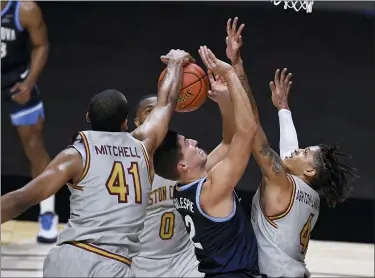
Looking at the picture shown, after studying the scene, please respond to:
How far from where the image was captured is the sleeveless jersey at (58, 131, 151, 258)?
4309 mm

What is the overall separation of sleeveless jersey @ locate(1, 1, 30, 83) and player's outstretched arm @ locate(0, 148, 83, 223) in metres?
3.86

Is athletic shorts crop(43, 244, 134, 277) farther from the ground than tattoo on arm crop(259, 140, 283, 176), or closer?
closer

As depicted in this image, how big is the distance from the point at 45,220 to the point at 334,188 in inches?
147

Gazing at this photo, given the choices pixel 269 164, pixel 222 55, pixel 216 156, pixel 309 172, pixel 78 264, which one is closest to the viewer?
pixel 78 264

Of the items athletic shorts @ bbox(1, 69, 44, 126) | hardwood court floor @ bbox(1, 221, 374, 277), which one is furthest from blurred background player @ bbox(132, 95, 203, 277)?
athletic shorts @ bbox(1, 69, 44, 126)

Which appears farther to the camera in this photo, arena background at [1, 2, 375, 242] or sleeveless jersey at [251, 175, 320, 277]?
arena background at [1, 2, 375, 242]

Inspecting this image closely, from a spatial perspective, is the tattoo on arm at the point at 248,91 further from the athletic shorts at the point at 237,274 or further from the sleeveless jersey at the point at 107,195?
the athletic shorts at the point at 237,274

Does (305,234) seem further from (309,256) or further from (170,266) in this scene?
(309,256)

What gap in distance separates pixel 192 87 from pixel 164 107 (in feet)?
0.83

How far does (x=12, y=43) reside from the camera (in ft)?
26.2

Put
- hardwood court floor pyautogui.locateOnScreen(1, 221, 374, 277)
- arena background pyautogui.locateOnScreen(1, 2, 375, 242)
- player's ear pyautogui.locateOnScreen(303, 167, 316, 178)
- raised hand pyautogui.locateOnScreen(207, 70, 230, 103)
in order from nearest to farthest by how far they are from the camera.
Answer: player's ear pyautogui.locateOnScreen(303, 167, 316, 178)
raised hand pyautogui.locateOnScreen(207, 70, 230, 103)
hardwood court floor pyautogui.locateOnScreen(1, 221, 374, 277)
arena background pyautogui.locateOnScreen(1, 2, 375, 242)

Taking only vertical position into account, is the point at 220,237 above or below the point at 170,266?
above

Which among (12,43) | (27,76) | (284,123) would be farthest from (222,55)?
(284,123)

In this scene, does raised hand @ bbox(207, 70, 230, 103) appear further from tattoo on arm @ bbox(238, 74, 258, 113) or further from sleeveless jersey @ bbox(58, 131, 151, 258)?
sleeveless jersey @ bbox(58, 131, 151, 258)
